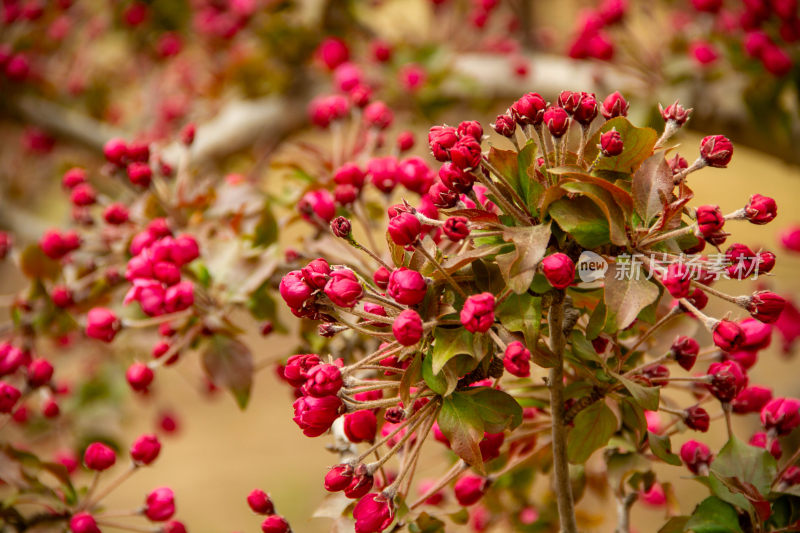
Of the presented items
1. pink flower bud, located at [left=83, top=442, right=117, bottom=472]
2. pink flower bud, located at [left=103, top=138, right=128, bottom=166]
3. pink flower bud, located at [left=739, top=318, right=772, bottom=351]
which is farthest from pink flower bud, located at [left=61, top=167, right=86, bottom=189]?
pink flower bud, located at [left=739, top=318, right=772, bottom=351]

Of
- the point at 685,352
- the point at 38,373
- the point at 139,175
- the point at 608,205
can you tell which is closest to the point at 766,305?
the point at 685,352

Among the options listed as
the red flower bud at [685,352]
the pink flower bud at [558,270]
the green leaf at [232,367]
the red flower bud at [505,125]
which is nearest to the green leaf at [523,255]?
the pink flower bud at [558,270]

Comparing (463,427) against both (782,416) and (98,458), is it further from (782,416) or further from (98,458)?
(98,458)

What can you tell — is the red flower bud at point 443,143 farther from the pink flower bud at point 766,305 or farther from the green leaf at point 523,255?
the pink flower bud at point 766,305

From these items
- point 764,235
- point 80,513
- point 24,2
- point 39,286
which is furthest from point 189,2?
point 764,235

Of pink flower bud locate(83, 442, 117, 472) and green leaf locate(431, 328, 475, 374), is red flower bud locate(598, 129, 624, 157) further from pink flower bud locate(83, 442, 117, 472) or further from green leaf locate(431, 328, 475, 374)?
pink flower bud locate(83, 442, 117, 472)

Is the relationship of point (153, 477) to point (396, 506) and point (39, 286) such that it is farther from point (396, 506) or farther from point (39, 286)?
point (396, 506)
